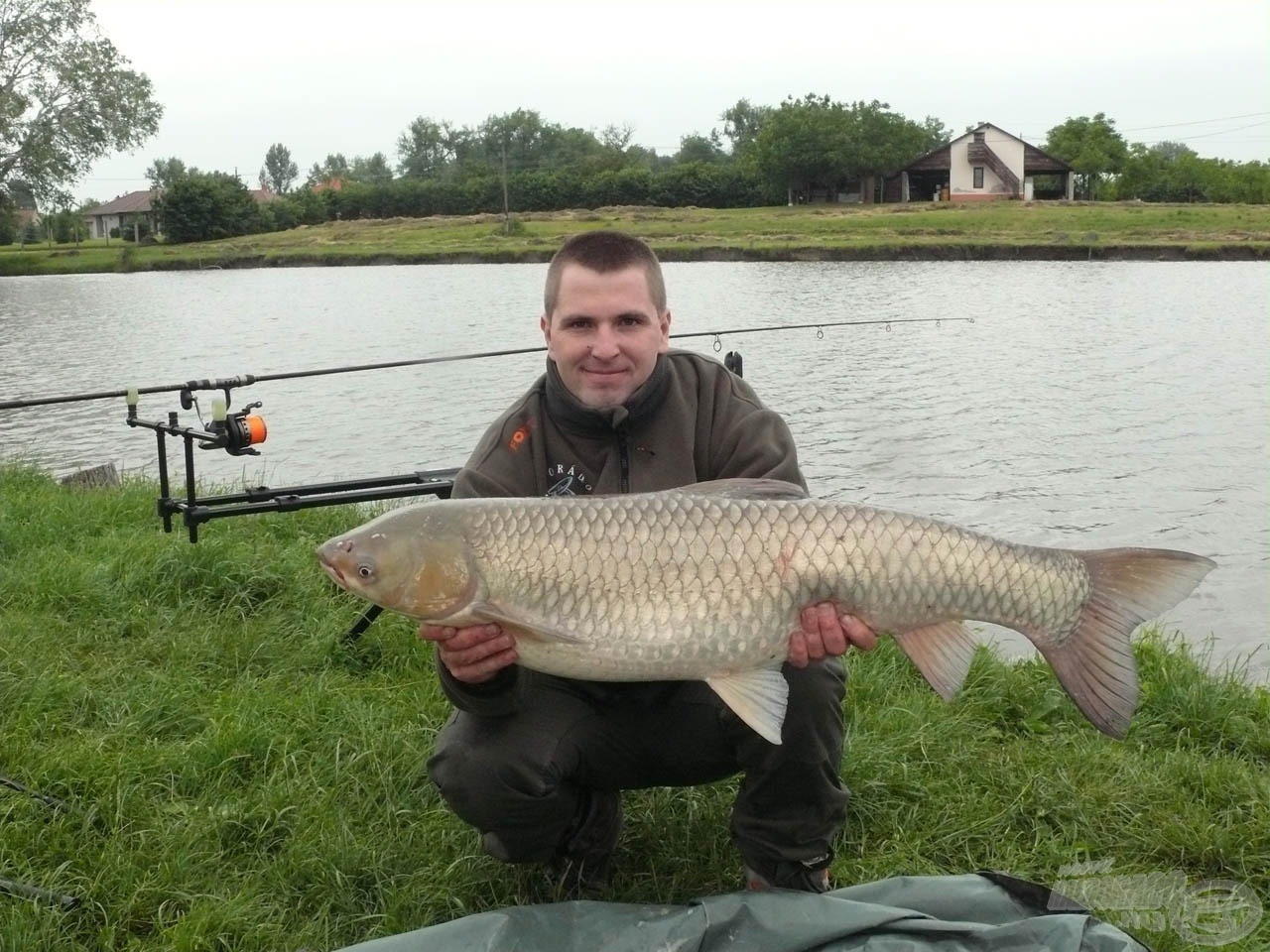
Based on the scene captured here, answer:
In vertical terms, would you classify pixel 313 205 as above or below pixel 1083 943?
above

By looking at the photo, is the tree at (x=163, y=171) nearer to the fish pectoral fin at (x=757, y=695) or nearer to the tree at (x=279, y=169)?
the tree at (x=279, y=169)

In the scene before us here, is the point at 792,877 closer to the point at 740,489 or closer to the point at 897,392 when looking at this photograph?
the point at 740,489

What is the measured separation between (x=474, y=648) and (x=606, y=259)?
31.9 inches

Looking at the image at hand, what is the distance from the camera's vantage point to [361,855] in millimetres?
2332

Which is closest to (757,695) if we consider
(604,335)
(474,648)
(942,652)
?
(942,652)

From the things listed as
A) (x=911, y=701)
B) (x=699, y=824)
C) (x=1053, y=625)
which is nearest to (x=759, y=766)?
(x=699, y=824)

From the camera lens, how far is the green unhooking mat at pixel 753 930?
187cm

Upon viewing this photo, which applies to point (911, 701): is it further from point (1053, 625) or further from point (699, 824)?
point (1053, 625)

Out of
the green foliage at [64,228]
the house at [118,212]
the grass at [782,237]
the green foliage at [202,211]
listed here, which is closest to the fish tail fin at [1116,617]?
the grass at [782,237]

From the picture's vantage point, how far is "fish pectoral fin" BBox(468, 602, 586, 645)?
1.94 m

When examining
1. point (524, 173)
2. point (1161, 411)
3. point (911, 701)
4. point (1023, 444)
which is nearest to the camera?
point (911, 701)

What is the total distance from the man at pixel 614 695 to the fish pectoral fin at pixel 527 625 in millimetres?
104

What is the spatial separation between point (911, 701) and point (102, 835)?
1870 millimetres

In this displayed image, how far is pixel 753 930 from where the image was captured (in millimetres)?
1895
